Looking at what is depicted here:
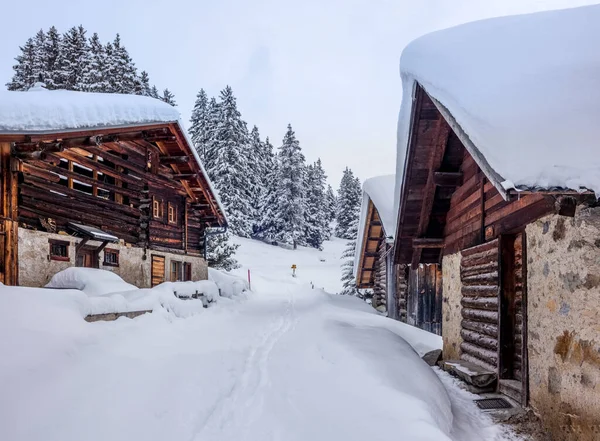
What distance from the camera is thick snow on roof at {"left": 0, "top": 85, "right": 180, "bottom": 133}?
30.2 ft

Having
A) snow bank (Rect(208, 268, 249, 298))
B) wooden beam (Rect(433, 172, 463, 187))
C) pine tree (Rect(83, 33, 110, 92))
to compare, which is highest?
pine tree (Rect(83, 33, 110, 92))

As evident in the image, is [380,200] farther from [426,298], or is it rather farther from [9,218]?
[9,218]

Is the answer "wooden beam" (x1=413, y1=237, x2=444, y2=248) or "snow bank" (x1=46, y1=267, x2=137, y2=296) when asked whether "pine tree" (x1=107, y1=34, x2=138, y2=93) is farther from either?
"wooden beam" (x1=413, y1=237, x2=444, y2=248)

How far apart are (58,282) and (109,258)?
10.5 feet

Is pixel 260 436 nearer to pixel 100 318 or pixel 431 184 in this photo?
pixel 100 318

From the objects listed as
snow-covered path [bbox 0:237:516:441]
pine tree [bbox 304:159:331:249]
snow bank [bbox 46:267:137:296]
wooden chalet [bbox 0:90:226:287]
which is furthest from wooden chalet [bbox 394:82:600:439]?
pine tree [bbox 304:159:331:249]

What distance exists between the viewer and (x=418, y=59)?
21.6ft

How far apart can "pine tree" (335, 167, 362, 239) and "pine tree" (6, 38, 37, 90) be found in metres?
40.5

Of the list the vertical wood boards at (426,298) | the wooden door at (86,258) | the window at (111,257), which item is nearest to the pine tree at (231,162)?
the window at (111,257)

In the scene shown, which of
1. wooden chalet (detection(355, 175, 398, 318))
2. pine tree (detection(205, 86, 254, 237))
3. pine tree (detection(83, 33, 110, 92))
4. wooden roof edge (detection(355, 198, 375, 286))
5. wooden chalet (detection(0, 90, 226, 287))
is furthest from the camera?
pine tree (detection(205, 86, 254, 237))

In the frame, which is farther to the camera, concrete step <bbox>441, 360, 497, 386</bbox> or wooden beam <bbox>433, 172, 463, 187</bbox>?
wooden beam <bbox>433, 172, 463, 187</bbox>

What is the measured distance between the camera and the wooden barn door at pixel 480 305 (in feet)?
22.1

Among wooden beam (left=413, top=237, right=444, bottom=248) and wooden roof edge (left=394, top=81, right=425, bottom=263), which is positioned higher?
wooden roof edge (left=394, top=81, right=425, bottom=263)

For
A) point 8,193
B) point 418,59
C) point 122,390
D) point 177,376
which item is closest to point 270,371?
point 177,376
